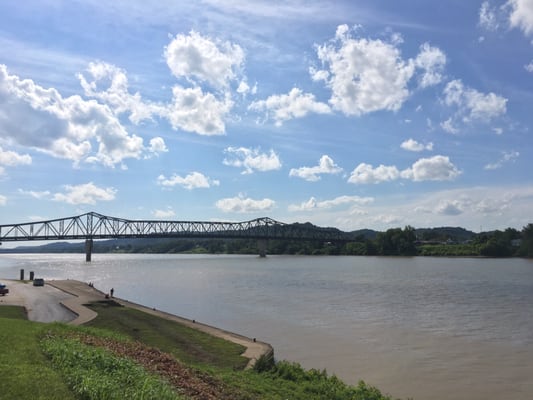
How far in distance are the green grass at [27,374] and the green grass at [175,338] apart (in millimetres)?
7006

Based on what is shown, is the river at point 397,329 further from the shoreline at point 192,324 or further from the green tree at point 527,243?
the green tree at point 527,243

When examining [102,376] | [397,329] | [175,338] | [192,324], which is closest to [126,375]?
[102,376]

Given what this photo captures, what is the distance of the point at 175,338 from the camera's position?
25281 mm

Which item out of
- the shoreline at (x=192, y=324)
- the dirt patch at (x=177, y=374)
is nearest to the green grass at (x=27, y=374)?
the dirt patch at (x=177, y=374)

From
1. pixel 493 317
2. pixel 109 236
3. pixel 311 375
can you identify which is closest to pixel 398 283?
pixel 493 317

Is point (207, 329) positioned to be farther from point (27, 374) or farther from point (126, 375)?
point (27, 374)

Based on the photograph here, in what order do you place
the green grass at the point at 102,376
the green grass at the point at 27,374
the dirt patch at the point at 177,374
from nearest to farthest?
the green grass at the point at 27,374, the green grass at the point at 102,376, the dirt patch at the point at 177,374

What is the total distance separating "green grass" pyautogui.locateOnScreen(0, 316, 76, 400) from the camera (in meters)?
9.66

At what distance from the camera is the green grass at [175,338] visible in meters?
20.5

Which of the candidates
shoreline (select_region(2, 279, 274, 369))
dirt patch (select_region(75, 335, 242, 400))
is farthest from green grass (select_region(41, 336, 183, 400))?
shoreline (select_region(2, 279, 274, 369))

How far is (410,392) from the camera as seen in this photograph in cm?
1945

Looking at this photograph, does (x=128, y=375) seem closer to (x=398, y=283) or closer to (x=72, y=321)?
(x=72, y=321)

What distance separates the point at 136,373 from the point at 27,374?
2.53m

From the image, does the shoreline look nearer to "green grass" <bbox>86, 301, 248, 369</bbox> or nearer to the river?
"green grass" <bbox>86, 301, 248, 369</bbox>
